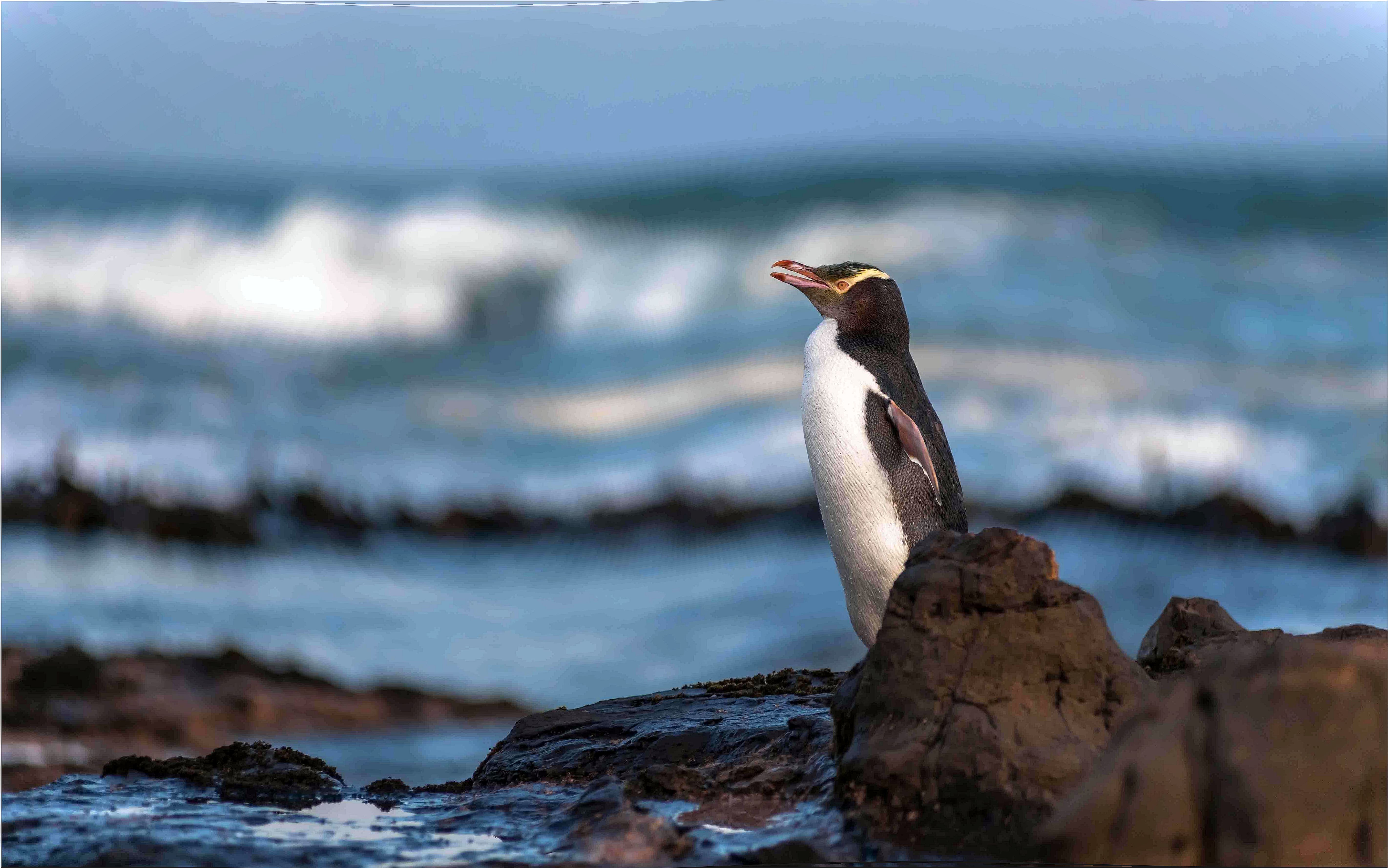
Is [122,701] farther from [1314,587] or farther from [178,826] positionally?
[1314,587]

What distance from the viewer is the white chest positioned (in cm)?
532

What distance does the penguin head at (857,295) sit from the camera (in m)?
5.55

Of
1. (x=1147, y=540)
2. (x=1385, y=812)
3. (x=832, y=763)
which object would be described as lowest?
(x=1385, y=812)

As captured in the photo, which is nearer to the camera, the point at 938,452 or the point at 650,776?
the point at 650,776

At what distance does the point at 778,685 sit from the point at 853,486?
923 millimetres

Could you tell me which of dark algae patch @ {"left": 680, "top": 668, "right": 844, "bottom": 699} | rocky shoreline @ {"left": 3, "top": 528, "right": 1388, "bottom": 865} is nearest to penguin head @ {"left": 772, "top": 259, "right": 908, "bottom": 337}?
dark algae patch @ {"left": 680, "top": 668, "right": 844, "bottom": 699}

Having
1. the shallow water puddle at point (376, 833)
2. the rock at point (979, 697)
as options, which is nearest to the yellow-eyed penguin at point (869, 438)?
the rock at point (979, 697)

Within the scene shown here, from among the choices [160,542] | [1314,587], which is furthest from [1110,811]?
[160,542]

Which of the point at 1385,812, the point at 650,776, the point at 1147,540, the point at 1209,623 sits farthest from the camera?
the point at 1147,540

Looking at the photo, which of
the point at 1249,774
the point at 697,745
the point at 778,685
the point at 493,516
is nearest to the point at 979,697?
the point at 1249,774

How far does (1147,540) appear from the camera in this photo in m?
14.8

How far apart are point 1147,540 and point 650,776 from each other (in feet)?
39.8

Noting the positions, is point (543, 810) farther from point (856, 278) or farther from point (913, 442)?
point (856, 278)

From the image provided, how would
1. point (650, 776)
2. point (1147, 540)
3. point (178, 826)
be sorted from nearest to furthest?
1. point (178, 826)
2. point (650, 776)
3. point (1147, 540)
